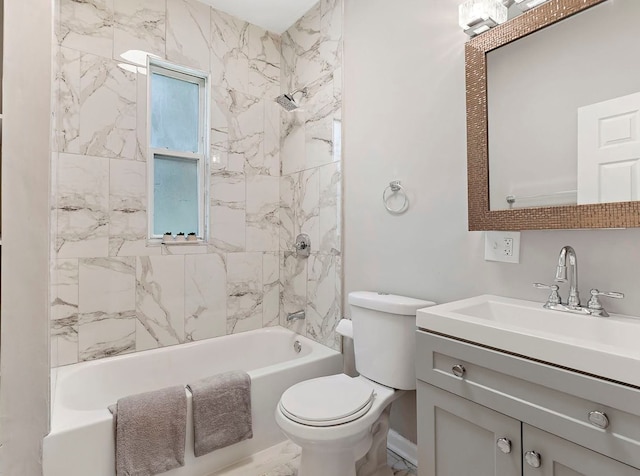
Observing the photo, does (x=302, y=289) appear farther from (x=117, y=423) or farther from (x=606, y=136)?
(x=606, y=136)

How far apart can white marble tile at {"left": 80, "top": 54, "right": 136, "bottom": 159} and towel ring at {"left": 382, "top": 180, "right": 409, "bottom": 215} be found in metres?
1.59

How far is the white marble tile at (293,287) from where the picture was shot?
101 inches

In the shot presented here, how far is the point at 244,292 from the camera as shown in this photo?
2623 millimetres

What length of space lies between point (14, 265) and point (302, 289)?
1.67m

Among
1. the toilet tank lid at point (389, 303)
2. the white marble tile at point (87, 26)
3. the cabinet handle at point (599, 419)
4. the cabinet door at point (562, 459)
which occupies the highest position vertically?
the white marble tile at point (87, 26)

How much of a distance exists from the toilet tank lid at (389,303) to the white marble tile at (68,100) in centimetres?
181

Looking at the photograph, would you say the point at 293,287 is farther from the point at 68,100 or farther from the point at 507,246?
the point at 68,100

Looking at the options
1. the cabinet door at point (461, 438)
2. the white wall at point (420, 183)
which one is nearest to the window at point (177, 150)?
the white wall at point (420, 183)

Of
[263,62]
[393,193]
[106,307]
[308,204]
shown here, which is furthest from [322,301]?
[263,62]

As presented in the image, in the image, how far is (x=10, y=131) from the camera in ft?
4.09

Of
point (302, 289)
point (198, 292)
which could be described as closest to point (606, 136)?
point (302, 289)

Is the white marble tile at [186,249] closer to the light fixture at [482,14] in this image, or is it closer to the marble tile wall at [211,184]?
the marble tile wall at [211,184]

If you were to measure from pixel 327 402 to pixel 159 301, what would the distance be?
4.52 ft

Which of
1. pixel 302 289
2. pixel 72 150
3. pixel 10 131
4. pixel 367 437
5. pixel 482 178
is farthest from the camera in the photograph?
pixel 302 289
